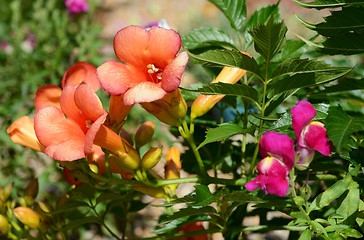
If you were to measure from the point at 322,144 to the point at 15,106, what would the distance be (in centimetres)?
198

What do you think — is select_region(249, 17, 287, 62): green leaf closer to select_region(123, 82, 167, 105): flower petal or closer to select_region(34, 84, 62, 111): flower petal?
select_region(123, 82, 167, 105): flower petal

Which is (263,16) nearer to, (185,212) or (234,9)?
(234,9)

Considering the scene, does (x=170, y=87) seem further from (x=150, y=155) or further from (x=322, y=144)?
(x=322, y=144)

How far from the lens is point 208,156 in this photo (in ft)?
3.58

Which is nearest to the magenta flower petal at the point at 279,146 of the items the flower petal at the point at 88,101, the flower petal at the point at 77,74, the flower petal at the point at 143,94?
the flower petal at the point at 143,94

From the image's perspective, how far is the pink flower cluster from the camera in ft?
2.26

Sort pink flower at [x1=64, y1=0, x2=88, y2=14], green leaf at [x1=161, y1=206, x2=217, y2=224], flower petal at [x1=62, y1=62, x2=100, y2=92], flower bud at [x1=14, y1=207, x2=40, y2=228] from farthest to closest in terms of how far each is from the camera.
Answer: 1. pink flower at [x1=64, y1=0, x2=88, y2=14]
2. flower bud at [x1=14, y1=207, x2=40, y2=228]
3. flower petal at [x1=62, y1=62, x2=100, y2=92]
4. green leaf at [x1=161, y1=206, x2=217, y2=224]

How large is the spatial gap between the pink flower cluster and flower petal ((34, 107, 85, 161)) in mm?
330

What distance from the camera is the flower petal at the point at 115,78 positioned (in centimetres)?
73

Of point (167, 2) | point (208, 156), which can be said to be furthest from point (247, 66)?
point (167, 2)

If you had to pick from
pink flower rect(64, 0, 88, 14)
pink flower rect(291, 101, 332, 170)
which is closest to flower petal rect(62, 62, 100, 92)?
pink flower rect(291, 101, 332, 170)

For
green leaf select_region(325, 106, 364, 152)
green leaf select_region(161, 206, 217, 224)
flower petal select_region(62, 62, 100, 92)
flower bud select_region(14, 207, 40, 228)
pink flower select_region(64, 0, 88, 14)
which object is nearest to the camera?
green leaf select_region(325, 106, 364, 152)

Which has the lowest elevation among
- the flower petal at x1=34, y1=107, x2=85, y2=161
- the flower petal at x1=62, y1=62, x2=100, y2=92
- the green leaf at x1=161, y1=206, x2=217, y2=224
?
the green leaf at x1=161, y1=206, x2=217, y2=224

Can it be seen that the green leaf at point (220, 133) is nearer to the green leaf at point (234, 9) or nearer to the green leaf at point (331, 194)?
the green leaf at point (331, 194)
